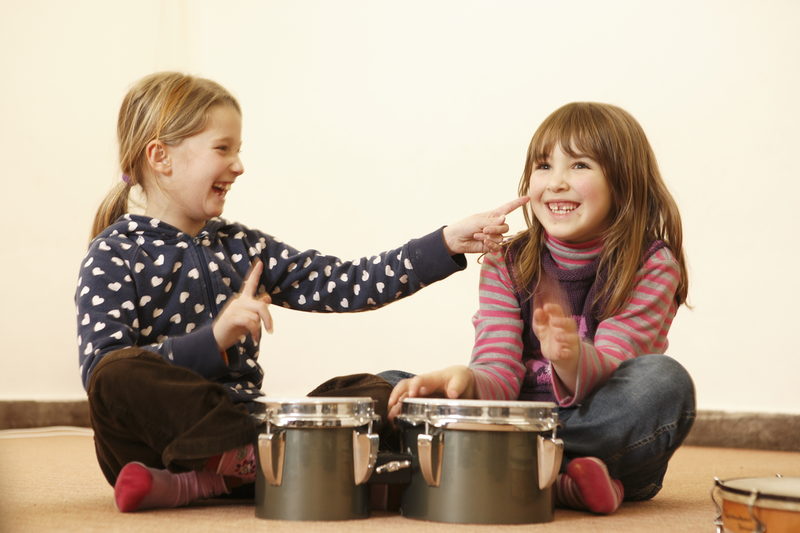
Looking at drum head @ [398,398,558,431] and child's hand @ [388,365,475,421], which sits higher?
child's hand @ [388,365,475,421]

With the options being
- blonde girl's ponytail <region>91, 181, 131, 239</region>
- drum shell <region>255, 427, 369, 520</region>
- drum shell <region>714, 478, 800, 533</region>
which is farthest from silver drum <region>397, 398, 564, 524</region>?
blonde girl's ponytail <region>91, 181, 131, 239</region>

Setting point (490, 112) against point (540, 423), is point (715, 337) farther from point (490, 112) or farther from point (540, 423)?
point (540, 423)

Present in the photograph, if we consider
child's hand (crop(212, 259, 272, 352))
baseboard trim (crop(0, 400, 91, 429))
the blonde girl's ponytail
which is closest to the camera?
child's hand (crop(212, 259, 272, 352))

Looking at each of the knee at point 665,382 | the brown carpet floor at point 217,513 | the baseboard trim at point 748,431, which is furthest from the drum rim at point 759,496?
the baseboard trim at point 748,431

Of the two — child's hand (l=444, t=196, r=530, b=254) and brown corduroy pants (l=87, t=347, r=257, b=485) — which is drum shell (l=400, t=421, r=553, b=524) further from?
child's hand (l=444, t=196, r=530, b=254)

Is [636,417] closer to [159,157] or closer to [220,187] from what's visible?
[220,187]

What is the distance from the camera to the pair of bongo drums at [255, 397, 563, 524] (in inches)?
48.0

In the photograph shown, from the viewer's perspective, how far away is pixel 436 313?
2.93 meters

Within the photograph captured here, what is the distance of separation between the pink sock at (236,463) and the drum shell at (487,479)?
0.29 m

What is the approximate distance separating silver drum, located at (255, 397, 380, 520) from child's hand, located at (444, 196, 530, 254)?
1.48ft

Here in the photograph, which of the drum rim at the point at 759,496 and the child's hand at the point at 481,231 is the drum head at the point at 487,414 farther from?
the child's hand at the point at 481,231

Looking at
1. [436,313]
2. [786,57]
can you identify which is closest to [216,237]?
[436,313]

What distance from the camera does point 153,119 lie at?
1.67m

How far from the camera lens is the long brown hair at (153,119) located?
166 cm
